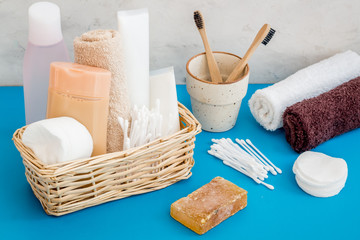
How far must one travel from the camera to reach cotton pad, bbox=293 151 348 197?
2.44ft

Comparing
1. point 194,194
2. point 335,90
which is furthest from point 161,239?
point 335,90

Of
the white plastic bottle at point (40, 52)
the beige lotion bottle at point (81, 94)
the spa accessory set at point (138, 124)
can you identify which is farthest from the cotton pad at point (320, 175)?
the white plastic bottle at point (40, 52)

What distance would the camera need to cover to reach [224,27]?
1017mm

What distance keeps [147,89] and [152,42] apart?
274 millimetres

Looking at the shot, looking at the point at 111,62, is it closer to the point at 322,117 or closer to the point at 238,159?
the point at 238,159

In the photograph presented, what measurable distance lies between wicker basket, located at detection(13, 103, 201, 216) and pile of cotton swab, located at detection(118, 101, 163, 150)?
0.06 ft

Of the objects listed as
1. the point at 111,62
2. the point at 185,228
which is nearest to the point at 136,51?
the point at 111,62

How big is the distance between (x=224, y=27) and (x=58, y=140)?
0.52 m

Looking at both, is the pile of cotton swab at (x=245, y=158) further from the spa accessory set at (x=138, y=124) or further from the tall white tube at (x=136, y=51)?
the tall white tube at (x=136, y=51)

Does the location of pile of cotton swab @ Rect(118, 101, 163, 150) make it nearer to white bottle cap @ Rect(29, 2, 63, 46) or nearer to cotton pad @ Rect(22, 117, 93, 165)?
cotton pad @ Rect(22, 117, 93, 165)

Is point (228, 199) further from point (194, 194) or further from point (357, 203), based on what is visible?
point (357, 203)

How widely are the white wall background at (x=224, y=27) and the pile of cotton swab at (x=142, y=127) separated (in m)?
0.32

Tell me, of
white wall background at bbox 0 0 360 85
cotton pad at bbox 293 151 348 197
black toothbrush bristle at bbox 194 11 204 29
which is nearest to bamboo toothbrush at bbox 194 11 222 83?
black toothbrush bristle at bbox 194 11 204 29

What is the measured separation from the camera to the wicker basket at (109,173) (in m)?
0.64
